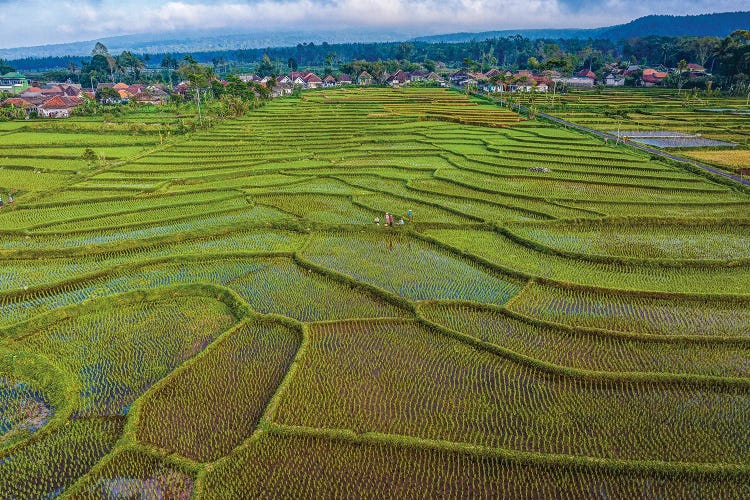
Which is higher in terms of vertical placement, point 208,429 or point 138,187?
point 138,187

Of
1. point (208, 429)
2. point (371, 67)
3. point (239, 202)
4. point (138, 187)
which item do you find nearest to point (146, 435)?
point (208, 429)

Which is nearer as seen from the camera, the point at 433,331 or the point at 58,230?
the point at 433,331

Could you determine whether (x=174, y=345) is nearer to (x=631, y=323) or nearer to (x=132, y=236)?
(x=132, y=236)

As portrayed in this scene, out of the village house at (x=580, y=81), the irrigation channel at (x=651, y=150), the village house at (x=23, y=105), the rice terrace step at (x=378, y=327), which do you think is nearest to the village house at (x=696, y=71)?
the village house at (x=580, y=81)

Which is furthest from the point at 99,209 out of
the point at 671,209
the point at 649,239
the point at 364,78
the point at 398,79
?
the point at 398,79

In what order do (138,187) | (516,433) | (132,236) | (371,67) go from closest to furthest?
1. (516,433)
2. (132,236)
3. (138,187)
4. (371,67)

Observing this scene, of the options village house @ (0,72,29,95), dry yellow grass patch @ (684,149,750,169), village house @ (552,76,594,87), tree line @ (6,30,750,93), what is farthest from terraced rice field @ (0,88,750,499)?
village house @ (0,72,29,95)

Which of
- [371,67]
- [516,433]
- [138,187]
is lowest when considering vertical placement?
[516,433]

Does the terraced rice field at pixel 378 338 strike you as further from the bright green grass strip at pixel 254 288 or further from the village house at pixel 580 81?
the village house at pixel 580 81
